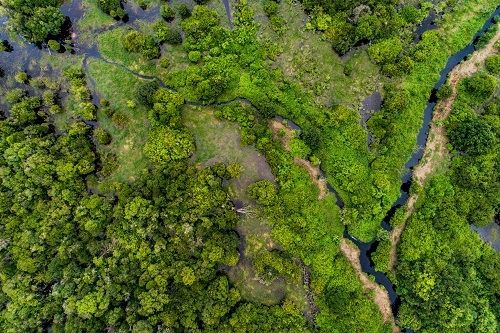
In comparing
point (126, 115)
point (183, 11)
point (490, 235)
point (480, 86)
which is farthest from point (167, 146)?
point (490, 235)

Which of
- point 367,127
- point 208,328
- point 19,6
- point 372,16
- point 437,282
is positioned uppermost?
point 372,16

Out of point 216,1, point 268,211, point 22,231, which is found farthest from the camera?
point 216,1

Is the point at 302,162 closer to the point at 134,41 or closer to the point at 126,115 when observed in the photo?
the point at 126,115

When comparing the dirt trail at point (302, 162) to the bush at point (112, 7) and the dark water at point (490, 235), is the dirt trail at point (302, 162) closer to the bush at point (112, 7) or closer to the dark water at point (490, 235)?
the dark water at point (490, 235)

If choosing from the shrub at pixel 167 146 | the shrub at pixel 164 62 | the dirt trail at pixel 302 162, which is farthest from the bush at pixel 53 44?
the dirt trail at pixel 302 162

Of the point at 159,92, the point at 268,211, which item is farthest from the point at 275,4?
the point at 268,211

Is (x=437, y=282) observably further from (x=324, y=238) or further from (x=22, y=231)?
(x=22, y=231)

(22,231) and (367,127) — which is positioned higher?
(367,127)

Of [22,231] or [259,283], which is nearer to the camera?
[22,231]
